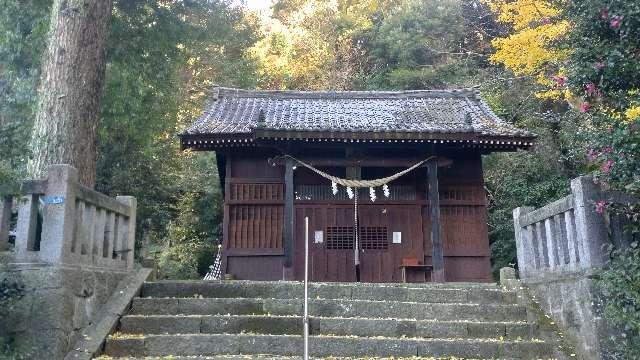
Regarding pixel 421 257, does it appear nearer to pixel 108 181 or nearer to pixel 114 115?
pixel 114 115

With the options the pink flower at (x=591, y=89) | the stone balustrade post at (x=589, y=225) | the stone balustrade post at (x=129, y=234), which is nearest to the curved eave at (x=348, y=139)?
the stone balustrade post at (x=129, y=234)

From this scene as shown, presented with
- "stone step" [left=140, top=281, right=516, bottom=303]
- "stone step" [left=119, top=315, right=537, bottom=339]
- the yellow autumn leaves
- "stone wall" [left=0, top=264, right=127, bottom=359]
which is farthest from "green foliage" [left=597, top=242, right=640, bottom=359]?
the yellow autumn leaves

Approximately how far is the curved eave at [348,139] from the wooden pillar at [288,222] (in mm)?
632

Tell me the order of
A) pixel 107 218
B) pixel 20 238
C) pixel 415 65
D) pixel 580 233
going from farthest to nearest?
1. pixel 415 65
2. pixel 107 218
3. pixel 580 233
4. pixel 20 238

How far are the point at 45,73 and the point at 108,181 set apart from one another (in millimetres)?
7714

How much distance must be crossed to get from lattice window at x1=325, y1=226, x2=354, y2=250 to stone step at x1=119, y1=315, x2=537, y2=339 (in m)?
5.33

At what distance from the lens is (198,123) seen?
37.9 feet

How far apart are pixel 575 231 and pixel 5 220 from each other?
20.8 ft

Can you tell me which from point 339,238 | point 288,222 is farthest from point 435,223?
point 288,222

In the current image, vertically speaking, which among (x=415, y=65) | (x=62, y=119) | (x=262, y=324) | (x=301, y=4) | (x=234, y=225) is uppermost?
(x=301, y=4)

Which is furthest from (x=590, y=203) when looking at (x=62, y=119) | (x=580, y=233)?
(x=62, y=119)

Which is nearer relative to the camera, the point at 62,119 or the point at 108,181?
the point at 62,119

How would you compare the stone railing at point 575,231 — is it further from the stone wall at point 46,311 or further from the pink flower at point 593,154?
the stone wall at point 46,311

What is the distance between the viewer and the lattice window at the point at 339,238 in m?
11.7
